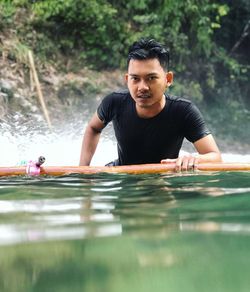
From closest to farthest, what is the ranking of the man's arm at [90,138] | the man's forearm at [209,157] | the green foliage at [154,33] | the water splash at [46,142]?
the man's forearm at [209,157] < the man's arm at [90,138] < the water splash at [46,142] < the green foliage at [154,33]

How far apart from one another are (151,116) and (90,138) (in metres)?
0.47

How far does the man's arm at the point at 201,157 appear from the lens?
8.85 ft

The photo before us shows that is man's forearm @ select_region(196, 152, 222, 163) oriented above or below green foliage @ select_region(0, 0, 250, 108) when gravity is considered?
below

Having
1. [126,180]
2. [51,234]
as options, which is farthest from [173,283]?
[126,180]

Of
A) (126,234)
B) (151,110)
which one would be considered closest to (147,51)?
(151,110)

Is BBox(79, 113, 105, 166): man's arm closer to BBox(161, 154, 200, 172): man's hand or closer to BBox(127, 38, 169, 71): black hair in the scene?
BBox(127, 38, 169, 71): black hair

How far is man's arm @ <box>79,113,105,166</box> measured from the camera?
11.0ft

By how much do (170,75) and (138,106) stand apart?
0.30 m

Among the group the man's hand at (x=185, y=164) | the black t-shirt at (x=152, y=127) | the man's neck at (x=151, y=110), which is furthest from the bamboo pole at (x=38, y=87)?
the man's hand at (x=185, y=164)

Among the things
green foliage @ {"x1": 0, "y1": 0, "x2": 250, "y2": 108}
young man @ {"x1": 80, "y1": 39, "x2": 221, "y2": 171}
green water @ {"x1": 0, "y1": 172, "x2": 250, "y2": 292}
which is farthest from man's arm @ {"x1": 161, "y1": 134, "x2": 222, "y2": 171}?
green foliage @ {"x1": 0, "y1": 0, "x2": 250, "y2": 108}

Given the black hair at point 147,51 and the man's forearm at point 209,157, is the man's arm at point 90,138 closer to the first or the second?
the black hair at point 147,51

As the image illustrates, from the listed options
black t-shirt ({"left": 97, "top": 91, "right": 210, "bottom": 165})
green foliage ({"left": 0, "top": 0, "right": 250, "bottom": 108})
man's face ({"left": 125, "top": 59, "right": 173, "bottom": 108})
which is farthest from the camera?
green foliage ({"left": 0, "top": 0, "right": 250, "bottom": 108})

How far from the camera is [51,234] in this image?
1482mm

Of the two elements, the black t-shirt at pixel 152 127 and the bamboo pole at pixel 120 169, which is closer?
the bamboo pole at pixel 120 169
